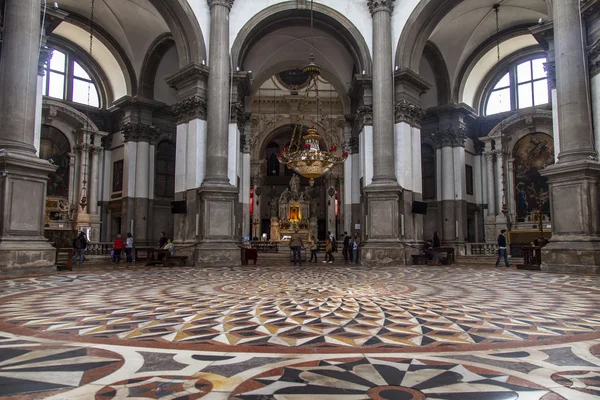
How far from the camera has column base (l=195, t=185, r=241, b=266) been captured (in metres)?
14.7

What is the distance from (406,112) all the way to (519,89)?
1072 cm

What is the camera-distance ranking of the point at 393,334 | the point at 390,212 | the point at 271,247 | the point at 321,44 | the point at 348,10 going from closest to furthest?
the point at 393,334 → the point at 390,212 → the point at 348,10 → the point at 321,44 → the point at 271,247

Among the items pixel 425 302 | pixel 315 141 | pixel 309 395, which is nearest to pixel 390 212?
pixel 315 141

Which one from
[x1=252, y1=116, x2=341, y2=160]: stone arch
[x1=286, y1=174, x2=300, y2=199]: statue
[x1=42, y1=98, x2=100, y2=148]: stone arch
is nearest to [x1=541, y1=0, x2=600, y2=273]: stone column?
[x1=42, y1=98, x2=100, y2=148]: stone arch

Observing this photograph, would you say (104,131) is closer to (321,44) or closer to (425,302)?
(321,44)

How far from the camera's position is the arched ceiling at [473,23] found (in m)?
19.8

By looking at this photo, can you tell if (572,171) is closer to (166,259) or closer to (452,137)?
(452,137)

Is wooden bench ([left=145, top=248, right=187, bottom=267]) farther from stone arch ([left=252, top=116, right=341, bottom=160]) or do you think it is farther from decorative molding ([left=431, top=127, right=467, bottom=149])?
stone arch ([left=252, top=116, right=341, bottom=160])

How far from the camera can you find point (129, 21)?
66.6 feet

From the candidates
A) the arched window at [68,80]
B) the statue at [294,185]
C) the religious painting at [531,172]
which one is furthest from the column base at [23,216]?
the statue at [294,185]

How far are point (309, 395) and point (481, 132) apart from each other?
973 inches

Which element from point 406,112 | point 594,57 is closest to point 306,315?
point 594,57

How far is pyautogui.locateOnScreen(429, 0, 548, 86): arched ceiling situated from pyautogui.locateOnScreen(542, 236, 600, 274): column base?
12160 mm

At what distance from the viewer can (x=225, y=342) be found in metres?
3.77
